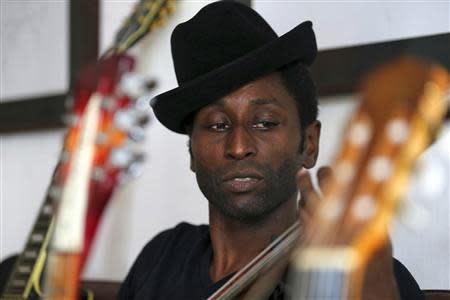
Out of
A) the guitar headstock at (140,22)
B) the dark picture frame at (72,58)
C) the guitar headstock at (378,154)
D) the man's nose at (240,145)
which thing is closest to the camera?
the guitar headstock at (378,154)

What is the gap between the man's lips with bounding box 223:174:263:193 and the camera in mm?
853

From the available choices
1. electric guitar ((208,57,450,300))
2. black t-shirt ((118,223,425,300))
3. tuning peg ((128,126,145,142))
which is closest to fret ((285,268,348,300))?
electric guitar ((208,57,450,300))

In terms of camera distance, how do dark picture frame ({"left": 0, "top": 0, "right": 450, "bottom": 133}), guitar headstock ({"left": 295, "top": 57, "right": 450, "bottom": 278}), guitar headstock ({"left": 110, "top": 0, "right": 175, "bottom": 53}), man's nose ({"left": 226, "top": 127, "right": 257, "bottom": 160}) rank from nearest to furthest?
guitar headstock ({"left": 295, "top": 57, "right": 450, "bottom": 278}), man's nose ({"left": 226, "top": 127, "right": 257, "bottom": 160}), dark picture frame ({"left": 0, "top": 0, "right": 450, "bottom": 133}), guitar headstock ({"left": 110, "top": 0, "right": 175, "bottom": 53})

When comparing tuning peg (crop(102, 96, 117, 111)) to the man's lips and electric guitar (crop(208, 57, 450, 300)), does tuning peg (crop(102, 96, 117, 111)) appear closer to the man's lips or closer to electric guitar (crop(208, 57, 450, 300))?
the man's lips

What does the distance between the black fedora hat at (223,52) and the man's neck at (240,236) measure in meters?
0.13

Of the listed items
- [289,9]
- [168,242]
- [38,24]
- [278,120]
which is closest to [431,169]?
[278,120]

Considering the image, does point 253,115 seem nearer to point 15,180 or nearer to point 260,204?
point 260,204

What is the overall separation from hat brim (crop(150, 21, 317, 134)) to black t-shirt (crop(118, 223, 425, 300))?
0.19m

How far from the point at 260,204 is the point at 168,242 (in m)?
0.24

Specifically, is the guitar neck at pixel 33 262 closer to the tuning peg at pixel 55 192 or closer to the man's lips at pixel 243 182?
the tuning peg at pixel 55 192

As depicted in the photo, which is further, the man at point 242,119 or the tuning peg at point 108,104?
the tuning peg at point 108,104

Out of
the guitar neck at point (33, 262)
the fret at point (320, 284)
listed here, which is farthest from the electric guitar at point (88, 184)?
the fret at point (320, 284)

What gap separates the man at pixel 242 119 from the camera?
0.86m

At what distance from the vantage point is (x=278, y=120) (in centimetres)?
87
